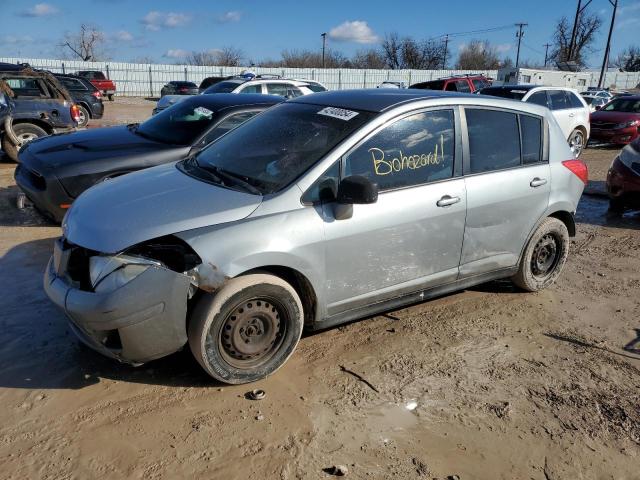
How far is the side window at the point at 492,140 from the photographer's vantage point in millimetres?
4148

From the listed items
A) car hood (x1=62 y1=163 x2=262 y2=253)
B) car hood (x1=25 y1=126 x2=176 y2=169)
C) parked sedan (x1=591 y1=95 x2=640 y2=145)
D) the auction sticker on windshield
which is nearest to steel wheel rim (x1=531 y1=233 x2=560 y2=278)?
the auction sticker on windshield

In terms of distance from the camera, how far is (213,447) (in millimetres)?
2797

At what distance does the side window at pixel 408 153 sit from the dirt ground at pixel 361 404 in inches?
47.7

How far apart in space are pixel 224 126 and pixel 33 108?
19.7 ft

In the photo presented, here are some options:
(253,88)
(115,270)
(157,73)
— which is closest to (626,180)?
(115,270)

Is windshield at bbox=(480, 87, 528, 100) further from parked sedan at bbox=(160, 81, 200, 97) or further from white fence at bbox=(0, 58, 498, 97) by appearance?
white fence at bbox=(0, 58, 498, 97)

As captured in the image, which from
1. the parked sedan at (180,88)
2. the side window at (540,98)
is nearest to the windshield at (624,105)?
the side window at (540,98)

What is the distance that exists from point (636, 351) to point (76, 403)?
3.87 m

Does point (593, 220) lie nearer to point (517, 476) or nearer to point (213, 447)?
point (517, 476)

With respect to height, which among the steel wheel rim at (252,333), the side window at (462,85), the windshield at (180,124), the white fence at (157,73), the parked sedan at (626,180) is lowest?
the steel wheel rim at (252,333)

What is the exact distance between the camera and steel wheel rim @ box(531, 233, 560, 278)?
15.9 ft

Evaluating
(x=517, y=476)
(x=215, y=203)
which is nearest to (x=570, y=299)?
(x=517, y=476)

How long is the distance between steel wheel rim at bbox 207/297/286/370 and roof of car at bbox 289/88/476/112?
1.59m

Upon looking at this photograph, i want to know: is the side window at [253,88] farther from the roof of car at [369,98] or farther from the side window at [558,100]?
the roof of car at [369,98]
